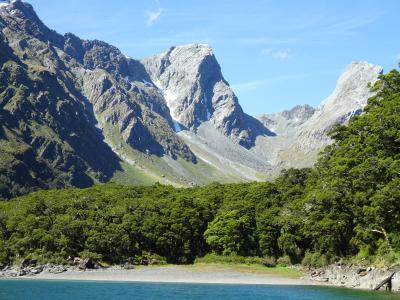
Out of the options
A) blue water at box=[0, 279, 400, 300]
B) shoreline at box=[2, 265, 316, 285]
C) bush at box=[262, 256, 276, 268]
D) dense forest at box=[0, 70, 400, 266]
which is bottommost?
shoreline at box=[2, 265, 316, 285]

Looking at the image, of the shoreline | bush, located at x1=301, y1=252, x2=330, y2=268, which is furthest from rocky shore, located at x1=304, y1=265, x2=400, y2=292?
the shoreline

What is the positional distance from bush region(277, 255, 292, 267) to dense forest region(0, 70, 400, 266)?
1.59ft

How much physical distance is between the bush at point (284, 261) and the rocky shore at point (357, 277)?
17576 millimetres

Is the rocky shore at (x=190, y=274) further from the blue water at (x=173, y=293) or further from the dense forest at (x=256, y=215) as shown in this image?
the blue water at (x=173, y=293)

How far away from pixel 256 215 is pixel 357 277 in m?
50.7

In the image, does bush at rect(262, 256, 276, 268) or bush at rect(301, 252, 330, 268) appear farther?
bush at rect(262, 256, 276, 268)

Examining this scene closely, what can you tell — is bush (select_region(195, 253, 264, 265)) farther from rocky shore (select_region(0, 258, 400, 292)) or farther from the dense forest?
rocky shore (select_region(0, 258, 400, 292))

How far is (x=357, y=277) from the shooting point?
76.5m

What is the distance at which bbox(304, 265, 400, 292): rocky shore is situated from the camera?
6719 cm

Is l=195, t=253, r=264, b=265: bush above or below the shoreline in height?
above

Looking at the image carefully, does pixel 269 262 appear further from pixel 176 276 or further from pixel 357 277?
pixel 357 277

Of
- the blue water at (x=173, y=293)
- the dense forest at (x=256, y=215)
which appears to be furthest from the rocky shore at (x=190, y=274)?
the blue water at (x=173, y=293)

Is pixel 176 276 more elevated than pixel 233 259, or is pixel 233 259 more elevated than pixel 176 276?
pixel 233 259

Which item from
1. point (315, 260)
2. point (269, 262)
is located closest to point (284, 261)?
point (269, 262)
